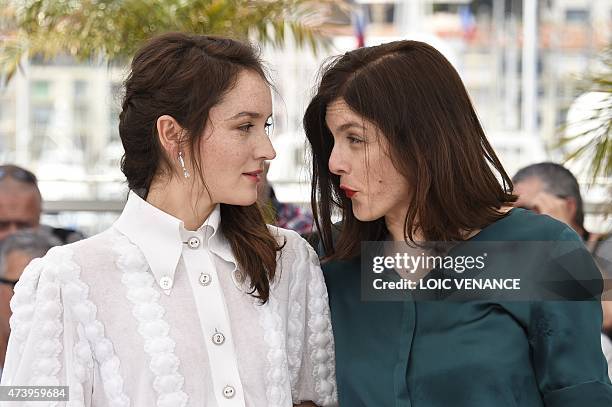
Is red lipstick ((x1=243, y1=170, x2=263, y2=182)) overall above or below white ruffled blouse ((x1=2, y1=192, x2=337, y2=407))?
above

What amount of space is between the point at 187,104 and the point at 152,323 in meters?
0.39

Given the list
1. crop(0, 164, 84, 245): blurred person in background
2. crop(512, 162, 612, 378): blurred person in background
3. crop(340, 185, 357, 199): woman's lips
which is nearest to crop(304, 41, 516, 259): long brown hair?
crop(340, 185, 357, 199): woman's lips

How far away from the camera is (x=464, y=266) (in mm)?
1955

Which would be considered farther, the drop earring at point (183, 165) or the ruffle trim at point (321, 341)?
the ruffle trim at point (321, 341)

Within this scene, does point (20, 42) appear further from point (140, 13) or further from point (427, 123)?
point (427, 123)

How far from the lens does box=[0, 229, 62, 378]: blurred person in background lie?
2.76m

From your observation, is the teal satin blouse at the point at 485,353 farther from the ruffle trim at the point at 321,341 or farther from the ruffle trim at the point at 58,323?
the ruffle trim at the point at 58,323

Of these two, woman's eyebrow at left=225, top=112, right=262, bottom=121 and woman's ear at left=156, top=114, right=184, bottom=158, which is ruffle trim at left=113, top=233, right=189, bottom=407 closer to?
woman's ear at left=156, top=114, right=184, bottom=158

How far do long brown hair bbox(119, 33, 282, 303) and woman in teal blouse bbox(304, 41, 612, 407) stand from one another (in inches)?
7.9

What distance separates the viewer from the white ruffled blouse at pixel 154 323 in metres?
1.68

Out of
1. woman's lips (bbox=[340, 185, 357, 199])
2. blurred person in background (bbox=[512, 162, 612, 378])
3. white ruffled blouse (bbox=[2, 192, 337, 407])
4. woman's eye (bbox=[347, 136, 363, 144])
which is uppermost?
woman's eye (bbox=[347, 136, 363, 144])

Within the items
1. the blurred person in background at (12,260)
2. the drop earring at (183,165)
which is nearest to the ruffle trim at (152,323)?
the drop earring at (183,165)

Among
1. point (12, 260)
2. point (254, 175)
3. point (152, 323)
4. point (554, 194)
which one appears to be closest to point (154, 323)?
point (152, 323)

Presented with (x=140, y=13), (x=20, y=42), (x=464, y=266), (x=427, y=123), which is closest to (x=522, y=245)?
(x=464, y=266)
